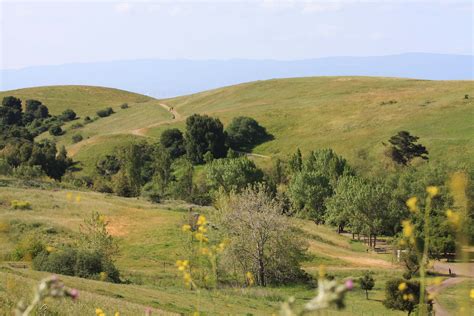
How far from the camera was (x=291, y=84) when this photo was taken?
16825 centimetres

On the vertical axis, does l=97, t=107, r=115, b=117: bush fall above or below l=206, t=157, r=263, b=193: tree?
above

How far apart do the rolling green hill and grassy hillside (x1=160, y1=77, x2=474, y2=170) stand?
18cm

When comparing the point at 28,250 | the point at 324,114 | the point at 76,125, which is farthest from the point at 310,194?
the point at 76,125

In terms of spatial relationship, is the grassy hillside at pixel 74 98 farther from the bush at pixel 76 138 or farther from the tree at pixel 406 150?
the tree at pixel 406 150

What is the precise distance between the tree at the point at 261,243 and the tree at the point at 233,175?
36.7 meters

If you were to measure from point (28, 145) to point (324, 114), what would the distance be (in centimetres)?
6389

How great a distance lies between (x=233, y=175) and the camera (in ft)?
282

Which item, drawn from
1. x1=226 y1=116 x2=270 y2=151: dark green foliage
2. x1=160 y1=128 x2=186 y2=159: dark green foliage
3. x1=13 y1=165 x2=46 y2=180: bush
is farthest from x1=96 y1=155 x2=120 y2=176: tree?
x1=13 y1=165 x2=46 y2=180: bush

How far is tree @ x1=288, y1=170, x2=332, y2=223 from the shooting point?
82062 millimetres

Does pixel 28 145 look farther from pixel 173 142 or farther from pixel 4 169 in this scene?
pixel 173 142

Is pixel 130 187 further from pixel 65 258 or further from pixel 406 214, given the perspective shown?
pixel 65 258

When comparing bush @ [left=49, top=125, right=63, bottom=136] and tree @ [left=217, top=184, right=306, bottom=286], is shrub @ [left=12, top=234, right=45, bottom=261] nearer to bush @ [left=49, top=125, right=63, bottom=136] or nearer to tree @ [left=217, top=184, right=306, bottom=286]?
tree @ [left=217, top=184, right=306, bottom=286]

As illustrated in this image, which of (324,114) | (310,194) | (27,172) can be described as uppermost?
(324,114)

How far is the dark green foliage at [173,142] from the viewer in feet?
380
